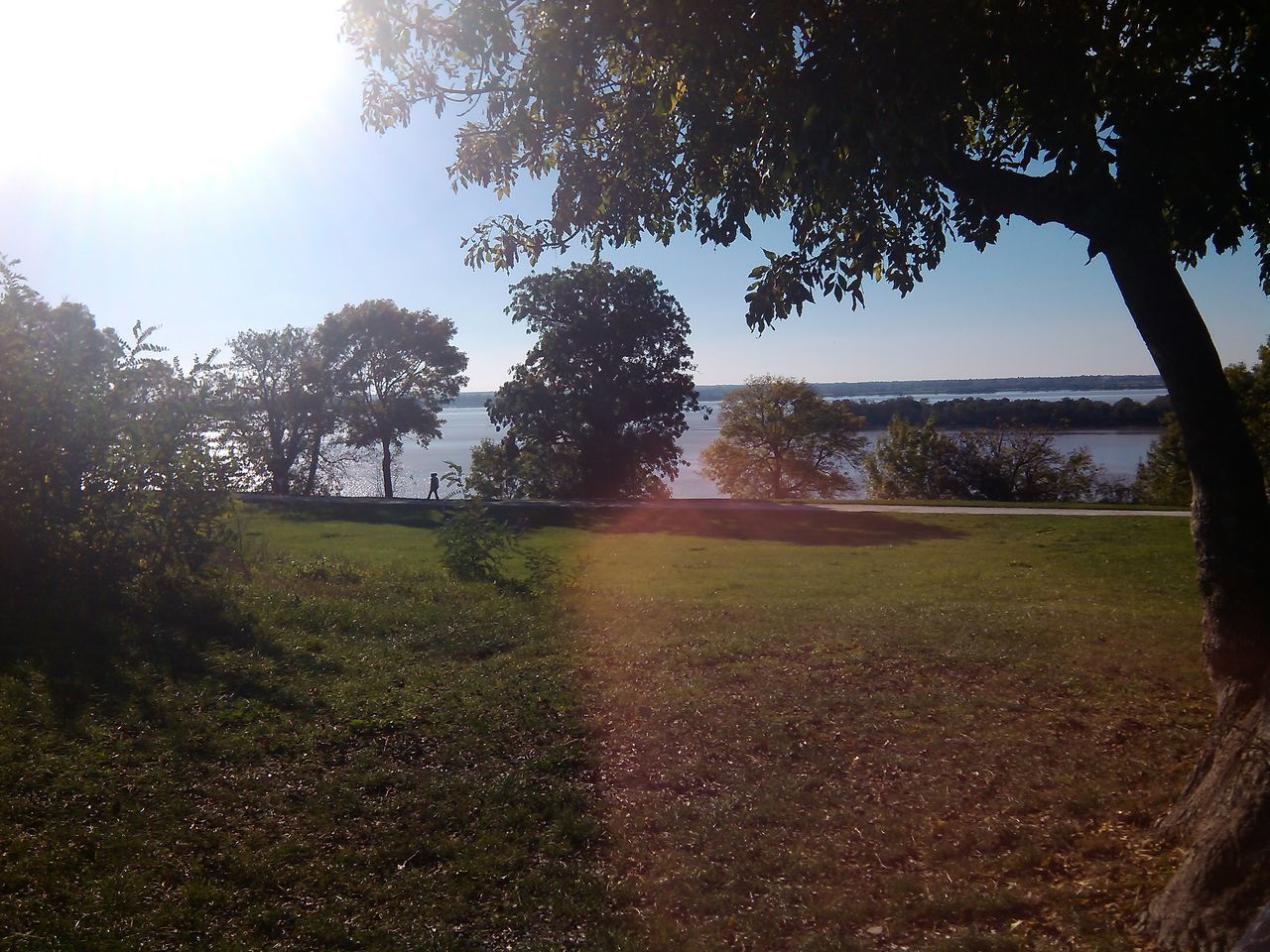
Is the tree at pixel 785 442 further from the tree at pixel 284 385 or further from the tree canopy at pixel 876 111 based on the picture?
the tree canopy at pixel 876 111

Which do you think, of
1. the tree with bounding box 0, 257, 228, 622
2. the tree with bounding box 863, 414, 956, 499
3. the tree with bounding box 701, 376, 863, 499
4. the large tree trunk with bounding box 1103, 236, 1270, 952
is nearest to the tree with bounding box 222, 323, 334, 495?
the tree with bounding box 701, 376, 863, 499

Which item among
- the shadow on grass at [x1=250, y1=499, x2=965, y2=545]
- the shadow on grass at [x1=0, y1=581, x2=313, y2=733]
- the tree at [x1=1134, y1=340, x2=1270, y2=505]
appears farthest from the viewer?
the tree at [x1=1134, y1=340, x2=1270, y2=505]

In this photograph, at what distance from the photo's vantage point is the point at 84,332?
949cm

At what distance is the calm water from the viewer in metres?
38.2

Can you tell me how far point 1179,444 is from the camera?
32500 millimetres

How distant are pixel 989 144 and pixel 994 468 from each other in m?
34.1

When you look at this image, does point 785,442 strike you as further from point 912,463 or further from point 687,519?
point 687,519

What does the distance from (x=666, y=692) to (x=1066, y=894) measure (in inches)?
122

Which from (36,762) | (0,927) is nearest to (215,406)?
(36,762)

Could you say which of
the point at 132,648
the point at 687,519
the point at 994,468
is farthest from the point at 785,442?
the point at 132,648

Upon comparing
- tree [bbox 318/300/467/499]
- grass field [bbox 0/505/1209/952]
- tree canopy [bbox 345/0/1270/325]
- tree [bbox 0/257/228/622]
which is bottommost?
grass field [bbox 0/505/1209/952]

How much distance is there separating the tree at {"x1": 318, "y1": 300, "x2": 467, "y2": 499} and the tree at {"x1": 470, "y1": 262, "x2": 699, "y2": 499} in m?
8.68

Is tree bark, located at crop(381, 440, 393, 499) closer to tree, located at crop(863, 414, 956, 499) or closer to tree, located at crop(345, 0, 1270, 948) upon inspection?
tree, located at crop(863, 414, 956, 499)

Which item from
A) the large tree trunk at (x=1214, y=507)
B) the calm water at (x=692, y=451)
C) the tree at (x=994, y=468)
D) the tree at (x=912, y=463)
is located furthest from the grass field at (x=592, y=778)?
the tree at (x=912, y=463)
